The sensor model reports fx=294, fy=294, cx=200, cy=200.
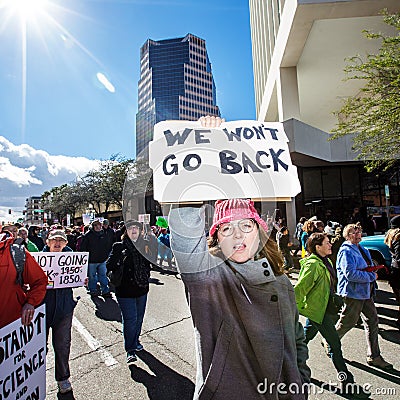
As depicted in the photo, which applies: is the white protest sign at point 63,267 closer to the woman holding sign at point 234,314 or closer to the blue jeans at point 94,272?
the woman holding sign at point 234,314

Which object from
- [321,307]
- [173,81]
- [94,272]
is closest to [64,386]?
[321,307]

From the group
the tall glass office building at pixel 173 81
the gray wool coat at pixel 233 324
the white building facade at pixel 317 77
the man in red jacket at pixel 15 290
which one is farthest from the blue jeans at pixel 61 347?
the tall glass office building at pixel 173 81

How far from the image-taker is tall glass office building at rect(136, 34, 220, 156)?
120 meters

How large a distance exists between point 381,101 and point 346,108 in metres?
1.04

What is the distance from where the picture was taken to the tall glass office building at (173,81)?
4742 inches

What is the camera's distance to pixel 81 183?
4100cm

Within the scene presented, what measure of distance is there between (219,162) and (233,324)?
1303 millimetres

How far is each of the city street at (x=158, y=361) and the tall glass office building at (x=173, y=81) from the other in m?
116

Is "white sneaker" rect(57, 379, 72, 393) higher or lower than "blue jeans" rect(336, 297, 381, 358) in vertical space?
lower

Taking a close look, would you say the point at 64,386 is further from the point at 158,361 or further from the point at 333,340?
the point at 333,340

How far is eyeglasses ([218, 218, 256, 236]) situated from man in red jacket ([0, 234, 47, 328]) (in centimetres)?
226

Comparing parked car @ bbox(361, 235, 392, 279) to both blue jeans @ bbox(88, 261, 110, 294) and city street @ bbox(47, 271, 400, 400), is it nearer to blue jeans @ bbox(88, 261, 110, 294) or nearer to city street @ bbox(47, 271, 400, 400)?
city street @ bbox(47, 271, 400, 400)

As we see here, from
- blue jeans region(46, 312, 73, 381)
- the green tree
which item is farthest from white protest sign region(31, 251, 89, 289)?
the green tree

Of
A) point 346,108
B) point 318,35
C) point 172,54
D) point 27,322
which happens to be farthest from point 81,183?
point 172,54
